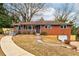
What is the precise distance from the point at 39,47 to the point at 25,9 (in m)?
0.46

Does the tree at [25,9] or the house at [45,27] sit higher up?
the tree at [25,9]

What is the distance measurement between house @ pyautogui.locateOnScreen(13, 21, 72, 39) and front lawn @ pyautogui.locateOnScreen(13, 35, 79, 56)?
0.26 feet

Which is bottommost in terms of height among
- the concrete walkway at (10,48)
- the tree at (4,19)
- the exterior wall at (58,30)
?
the concrete walkway at (10,48)

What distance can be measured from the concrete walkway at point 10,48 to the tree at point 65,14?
20.9 inches

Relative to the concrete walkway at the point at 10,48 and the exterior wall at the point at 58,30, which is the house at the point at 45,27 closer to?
the exterior wall at the point at 58,30

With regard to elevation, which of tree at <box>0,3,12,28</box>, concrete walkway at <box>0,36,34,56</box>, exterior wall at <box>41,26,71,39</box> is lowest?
concrete walkway at <box>0,36,34,56</box>

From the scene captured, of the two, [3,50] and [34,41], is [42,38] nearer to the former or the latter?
[34,41]

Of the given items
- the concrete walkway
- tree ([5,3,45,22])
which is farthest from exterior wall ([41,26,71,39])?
the concrete walkway

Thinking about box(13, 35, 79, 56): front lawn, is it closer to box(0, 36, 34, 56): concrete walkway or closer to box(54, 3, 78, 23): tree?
box(0, 36, 34, 56): concrete walkway

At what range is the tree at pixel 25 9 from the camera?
Answer: 335 cm

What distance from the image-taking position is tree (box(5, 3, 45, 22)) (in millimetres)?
3354

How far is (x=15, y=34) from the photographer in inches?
134

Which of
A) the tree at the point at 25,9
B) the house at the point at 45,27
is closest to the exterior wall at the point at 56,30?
the house at the point at 45,27

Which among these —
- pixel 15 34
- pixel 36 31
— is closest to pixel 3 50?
pixel 15 34
